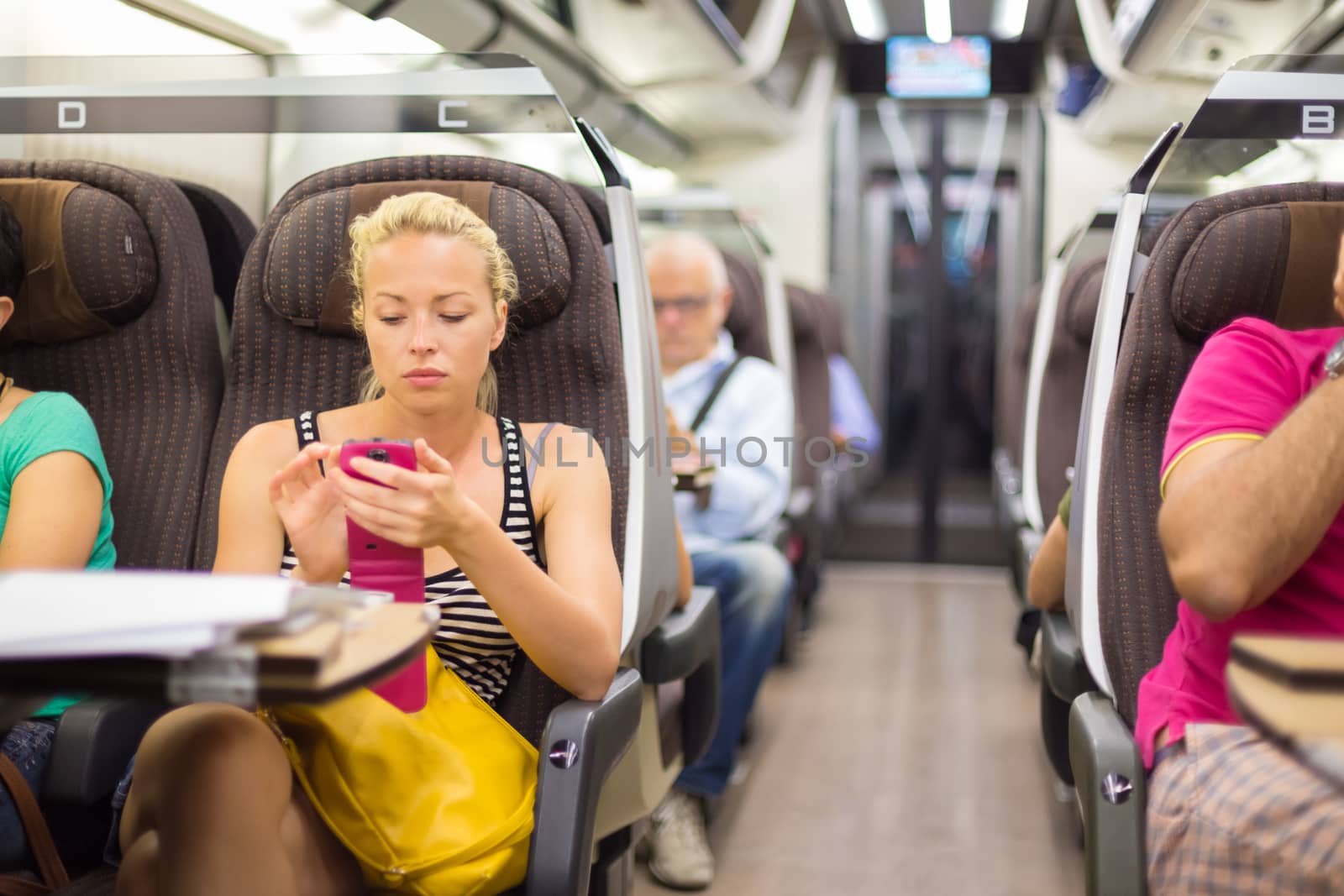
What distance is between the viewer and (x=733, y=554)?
3008mm

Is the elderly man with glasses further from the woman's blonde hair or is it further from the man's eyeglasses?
the woman's blonde hair

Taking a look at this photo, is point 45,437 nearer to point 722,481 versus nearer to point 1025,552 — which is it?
point 722,481

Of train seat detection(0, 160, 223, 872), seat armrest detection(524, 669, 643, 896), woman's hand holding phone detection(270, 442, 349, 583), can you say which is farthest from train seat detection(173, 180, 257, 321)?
seat armrest detection(524, 669, 643, 896)

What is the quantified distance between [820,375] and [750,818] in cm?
205

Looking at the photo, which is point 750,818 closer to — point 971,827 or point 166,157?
point 971,827

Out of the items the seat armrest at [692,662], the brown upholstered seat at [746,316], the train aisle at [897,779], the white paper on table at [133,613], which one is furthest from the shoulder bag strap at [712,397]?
the white paper on table at [133,613]

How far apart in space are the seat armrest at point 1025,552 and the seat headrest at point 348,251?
1521 mm

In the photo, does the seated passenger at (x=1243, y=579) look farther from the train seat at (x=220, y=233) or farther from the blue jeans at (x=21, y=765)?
the train seat at (x=220, y=233)

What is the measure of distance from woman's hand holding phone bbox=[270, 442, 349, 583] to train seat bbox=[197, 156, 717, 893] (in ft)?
0.97

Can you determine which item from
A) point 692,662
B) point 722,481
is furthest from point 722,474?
point 692,662

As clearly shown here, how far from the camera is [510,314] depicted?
5.28ft

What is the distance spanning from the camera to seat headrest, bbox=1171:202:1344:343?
1490mm

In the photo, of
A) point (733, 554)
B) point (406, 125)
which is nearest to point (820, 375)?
point (733, 554)

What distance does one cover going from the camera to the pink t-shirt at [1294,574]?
51.7 inches
